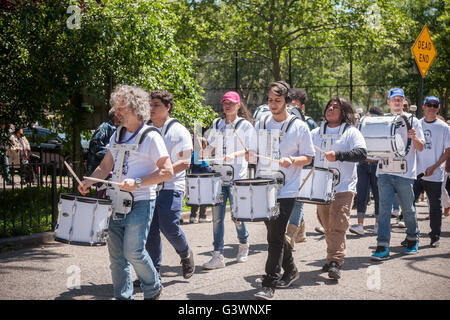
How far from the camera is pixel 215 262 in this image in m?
6.56

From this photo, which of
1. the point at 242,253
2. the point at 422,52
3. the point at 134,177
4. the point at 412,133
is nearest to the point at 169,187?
the point at 134,177

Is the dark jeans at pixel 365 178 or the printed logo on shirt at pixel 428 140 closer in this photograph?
the printed logo on shirt at pixel 428 140

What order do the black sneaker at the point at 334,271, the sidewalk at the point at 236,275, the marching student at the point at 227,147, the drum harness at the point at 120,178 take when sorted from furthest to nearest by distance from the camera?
the marching student at the point at 227,147, the black sneaker at the point at 334,271, the sidewalk at the point at 236,275, the drum harness at the point at 120,178

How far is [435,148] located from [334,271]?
326 cm

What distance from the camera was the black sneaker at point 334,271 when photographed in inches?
233

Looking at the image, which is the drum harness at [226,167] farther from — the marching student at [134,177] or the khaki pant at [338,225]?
the marching student at [134,177]

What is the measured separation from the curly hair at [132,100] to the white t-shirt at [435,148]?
16.4 feet

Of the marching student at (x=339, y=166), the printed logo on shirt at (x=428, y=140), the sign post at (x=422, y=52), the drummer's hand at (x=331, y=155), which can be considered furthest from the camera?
the sign post at (x=422, y=52)

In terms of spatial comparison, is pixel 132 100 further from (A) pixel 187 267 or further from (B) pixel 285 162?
(A) pixel 187 267

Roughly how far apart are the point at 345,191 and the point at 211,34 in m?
16.4

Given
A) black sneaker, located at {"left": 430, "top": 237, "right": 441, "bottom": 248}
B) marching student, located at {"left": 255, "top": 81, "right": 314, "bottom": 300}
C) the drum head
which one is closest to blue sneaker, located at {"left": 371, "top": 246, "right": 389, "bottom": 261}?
black sneaker, located at {"left": 430, "top": 237, "right": 441, "bottom": 248}

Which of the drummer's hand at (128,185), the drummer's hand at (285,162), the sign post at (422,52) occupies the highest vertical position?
the sign post at (422,52)

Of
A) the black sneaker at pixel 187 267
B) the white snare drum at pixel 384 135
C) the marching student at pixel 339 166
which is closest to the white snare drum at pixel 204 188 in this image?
the black sneaker at pixel 187 267
